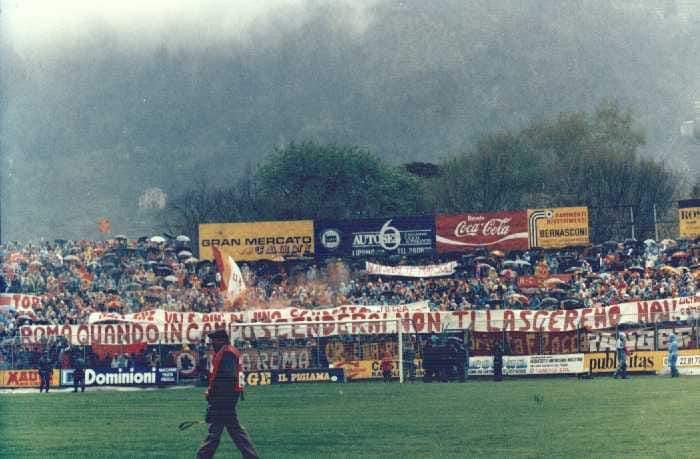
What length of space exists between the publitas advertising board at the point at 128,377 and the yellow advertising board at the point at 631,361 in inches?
626

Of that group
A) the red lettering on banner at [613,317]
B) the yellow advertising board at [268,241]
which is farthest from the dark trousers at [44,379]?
the yellow advertising board at [268,241]

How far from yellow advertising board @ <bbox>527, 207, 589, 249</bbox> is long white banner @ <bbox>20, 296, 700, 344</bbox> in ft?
77.7

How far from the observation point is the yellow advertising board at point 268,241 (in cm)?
6994

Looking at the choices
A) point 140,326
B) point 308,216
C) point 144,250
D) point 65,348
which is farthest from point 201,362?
point 308,216

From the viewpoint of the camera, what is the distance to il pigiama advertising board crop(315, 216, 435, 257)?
6888 centimetres

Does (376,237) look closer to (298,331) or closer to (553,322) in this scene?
(298,331)

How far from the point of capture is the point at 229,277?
4922 cm

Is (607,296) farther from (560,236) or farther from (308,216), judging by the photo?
(308,216)

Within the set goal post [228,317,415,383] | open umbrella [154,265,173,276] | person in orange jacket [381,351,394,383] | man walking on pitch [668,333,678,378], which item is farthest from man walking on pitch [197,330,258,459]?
open umbrella [154,265,173,276]

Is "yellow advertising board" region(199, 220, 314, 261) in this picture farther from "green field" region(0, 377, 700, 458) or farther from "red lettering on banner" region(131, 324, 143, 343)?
"green field" region(0, 377, 700, 458)

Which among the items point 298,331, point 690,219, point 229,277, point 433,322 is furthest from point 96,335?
point 690,219

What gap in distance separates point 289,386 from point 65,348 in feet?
35.2

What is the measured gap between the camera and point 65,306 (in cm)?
5475

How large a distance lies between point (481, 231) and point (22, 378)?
1308 inches
